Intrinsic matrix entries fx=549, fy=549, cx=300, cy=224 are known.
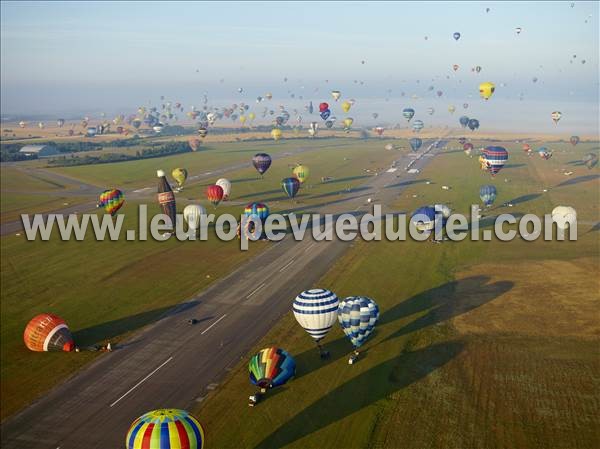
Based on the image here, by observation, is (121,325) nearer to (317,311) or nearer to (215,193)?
(317,311)

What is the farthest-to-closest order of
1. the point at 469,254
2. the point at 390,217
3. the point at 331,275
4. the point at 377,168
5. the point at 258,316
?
the point at 377,168, the point at 390,217, the point at 469,254, the point at 331,275, the point at 258,316

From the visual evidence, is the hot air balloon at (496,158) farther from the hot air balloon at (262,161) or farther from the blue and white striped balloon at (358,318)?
the blue and white striped balloon at (358,318)

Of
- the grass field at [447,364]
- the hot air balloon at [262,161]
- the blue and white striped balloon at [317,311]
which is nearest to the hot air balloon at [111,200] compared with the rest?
the grass field at [447,364]

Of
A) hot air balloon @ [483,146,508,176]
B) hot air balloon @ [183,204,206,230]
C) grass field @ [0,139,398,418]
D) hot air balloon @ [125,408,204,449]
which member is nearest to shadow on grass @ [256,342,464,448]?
hot air balloon @ [125,408,204,449]

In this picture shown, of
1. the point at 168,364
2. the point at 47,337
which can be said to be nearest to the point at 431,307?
the point at 168,364

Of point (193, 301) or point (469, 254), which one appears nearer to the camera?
point (193, 301)

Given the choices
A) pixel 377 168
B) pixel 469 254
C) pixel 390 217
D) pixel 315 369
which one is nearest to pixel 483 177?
pixel 377 168

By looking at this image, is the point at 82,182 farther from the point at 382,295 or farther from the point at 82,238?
the point at 382,295

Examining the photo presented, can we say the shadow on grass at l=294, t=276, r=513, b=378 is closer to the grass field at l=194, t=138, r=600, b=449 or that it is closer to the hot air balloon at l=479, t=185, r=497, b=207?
the grass field at l=194, t=138, r=600, b=449
